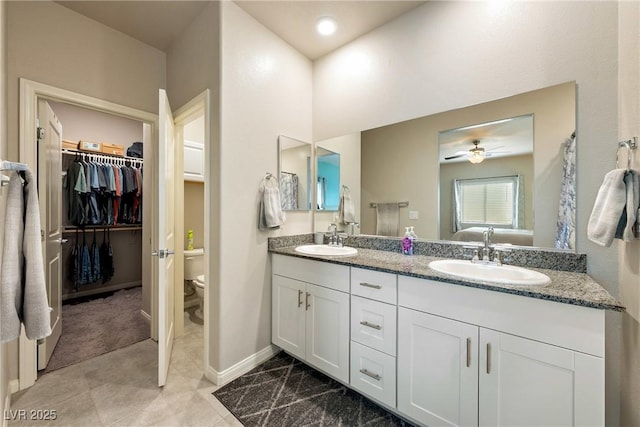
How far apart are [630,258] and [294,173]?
6.82 ft

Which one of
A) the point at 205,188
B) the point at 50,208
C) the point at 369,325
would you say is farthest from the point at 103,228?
the point at 369,325

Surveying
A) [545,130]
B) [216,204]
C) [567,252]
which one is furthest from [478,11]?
[216,204]

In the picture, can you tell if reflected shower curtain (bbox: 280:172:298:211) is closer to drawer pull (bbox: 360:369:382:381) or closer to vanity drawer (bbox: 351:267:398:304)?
vanity drawer (bbox: 351:267:398:304)

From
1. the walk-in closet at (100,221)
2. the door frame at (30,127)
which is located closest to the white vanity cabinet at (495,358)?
the door frame at (30,127)

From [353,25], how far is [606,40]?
1.54 m

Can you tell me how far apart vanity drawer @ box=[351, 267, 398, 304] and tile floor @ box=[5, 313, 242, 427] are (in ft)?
3.34

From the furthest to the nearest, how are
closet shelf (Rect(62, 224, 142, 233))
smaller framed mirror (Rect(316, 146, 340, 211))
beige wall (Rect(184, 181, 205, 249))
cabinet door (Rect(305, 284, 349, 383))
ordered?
closet shelf (Rect(62, 224, 142, 233))
beige wall (Rect(184, 181, 205, 249))
smaller framed mirror (Rect(316, 146, 340, 211))
cabinet door (Rect(305, 284, 349, 383))

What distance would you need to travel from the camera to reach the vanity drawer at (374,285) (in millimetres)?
1426

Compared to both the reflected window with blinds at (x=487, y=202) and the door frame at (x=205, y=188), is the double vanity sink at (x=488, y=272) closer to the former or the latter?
the reflected window with blinds at (x=487, y=202)

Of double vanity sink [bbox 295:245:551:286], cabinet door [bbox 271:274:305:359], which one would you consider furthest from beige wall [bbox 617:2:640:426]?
cabinet door [bbox 271:274:305:359]

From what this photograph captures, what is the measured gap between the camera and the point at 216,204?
182cm

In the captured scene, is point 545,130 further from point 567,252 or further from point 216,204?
point 216,204

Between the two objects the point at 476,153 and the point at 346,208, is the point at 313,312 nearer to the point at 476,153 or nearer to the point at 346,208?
the point at 346,208

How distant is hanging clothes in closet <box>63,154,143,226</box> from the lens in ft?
10.8
